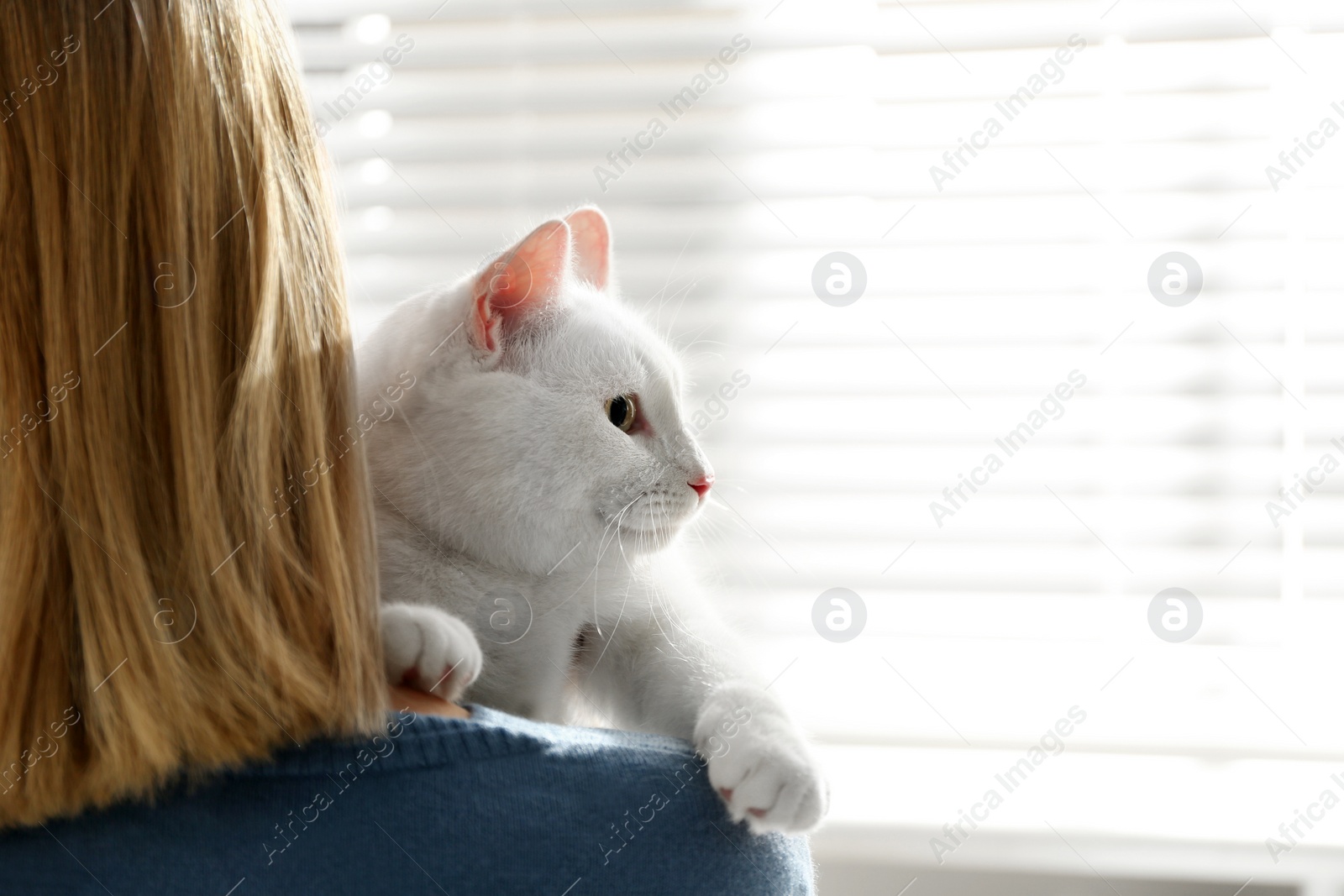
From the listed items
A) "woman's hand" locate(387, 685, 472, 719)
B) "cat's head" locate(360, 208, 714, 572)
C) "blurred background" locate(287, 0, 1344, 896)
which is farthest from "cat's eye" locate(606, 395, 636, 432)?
"blurred background" locate(287, 0, 1344, 896)

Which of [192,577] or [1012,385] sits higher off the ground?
[1012,385]

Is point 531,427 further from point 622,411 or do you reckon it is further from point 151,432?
point 151,432

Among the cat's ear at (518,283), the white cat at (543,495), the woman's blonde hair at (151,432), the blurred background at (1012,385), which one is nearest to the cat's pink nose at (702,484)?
the white cat at (543,495)

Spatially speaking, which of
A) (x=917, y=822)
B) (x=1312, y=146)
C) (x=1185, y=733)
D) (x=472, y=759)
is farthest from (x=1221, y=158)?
(x=472, y=759)

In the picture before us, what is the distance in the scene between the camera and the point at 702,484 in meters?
0.77

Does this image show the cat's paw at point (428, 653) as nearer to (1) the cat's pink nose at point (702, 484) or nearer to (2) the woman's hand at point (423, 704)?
(2) the woman's hand at point (423, 704)

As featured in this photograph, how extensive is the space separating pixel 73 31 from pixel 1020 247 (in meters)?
1.05

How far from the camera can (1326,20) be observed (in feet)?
3.93

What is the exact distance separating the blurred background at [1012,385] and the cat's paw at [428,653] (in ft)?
1.99

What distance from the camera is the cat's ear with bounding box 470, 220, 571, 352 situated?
0.73 meters

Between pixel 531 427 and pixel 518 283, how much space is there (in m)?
0.12

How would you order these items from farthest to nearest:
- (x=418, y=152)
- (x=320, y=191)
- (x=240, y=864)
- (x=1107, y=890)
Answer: (x=418, y=152) < (x=1107, y=890) < (x=320, y=191) < (x=240, y=864)

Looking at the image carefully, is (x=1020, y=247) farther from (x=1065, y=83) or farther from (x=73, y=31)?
(x=73, y=31)

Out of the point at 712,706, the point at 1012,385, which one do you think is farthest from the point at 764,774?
the point at 1012,385
